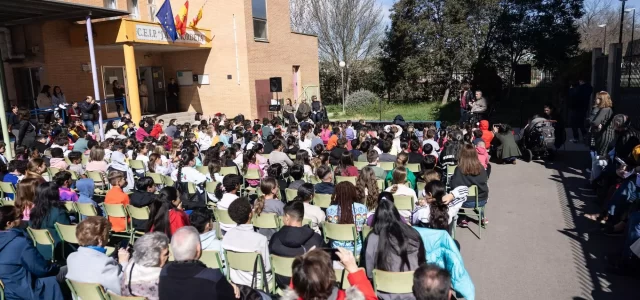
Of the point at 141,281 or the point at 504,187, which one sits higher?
the point at 141,281

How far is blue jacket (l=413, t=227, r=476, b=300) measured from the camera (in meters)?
4.02

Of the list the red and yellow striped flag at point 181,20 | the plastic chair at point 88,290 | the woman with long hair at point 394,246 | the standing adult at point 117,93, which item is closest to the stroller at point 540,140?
the woman with long hair at point 394,246

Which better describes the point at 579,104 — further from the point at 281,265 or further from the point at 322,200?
the point at 281,265

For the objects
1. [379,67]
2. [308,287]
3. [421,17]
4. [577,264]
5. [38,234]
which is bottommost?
[577,264]

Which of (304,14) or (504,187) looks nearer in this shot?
(504,187)

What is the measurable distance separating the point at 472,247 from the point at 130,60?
13436mm

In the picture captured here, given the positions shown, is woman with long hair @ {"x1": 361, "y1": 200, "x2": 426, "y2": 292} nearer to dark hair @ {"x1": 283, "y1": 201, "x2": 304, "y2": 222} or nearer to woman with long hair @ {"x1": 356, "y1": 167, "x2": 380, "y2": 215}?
dark hair @ {"x1": 283, "y1": 201, "x2": 304, "y2": 222}

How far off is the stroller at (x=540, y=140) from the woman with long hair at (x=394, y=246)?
8.63 meters

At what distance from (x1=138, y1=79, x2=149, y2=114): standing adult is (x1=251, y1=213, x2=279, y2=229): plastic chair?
16127 mm

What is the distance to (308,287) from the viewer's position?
2.65 m

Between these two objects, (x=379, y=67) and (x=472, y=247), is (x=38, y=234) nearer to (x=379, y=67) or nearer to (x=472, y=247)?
(x=472, y=247)

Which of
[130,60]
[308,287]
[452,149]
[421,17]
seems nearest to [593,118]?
[452,149]

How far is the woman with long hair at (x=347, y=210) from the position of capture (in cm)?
524

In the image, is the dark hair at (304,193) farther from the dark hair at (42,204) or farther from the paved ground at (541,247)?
the dark hair at (42,204)
